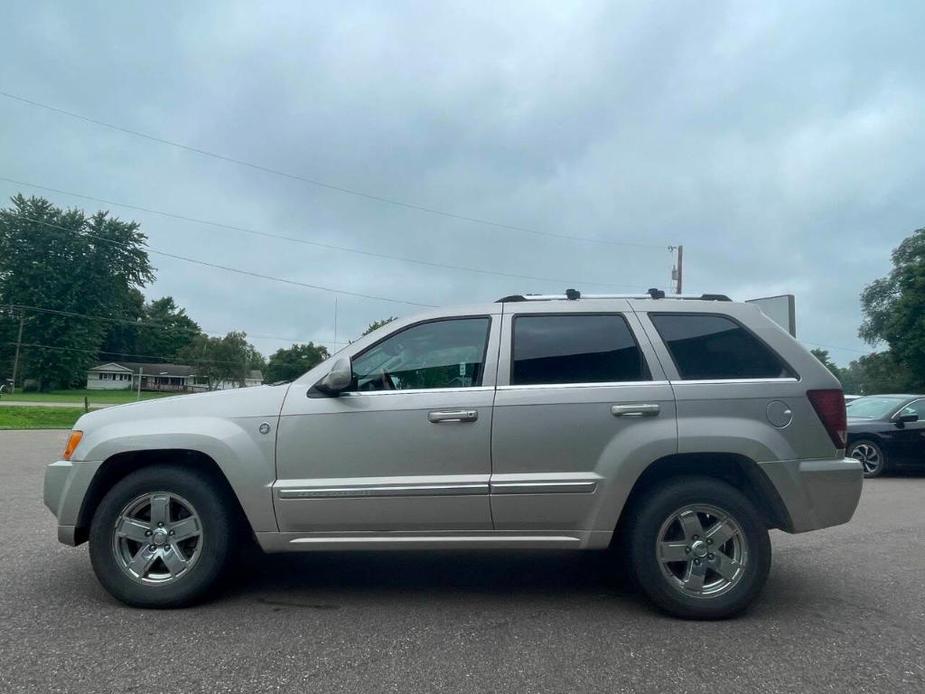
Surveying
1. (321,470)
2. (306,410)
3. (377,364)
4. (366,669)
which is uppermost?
(377,364)

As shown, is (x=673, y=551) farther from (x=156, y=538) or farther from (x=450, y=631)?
(x=156, y=538)

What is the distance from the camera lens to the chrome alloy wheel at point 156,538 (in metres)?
4.60

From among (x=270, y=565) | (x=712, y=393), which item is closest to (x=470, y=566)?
(x=270, y=565)

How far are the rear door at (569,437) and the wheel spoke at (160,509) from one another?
1968 mm

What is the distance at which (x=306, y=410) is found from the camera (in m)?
4.67

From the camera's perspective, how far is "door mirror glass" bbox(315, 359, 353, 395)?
4566mm

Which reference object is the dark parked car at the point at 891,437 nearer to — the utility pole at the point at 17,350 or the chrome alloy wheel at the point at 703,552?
the chrome alloy wheel at the point at 703,552

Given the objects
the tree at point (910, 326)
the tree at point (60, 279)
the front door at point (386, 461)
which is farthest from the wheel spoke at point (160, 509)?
the tree at point (60, 279)

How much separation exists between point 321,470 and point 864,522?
20.0ft

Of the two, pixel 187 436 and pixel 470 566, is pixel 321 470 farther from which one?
pixel 470 566

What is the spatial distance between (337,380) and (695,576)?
7.86ft

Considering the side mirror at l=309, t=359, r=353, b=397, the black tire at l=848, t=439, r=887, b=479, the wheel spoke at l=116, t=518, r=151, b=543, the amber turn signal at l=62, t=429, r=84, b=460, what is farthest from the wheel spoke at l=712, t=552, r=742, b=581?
the black tire at l=848, t=439, r=887, b=479

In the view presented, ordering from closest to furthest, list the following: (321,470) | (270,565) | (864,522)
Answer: (321,470), (270,565), (864,522)

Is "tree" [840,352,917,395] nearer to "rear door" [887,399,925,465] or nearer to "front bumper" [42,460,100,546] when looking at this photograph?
"rear door" [887,399,925,465]
